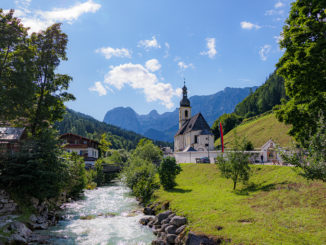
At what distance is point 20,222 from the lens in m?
15.4

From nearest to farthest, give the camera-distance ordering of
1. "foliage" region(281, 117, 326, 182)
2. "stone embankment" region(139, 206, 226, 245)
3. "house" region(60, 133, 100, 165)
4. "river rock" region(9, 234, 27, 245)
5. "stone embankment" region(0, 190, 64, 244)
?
1. "foliage" region(281, 117, 326, 182)
2. "stone embankment" region(139, 206, 226, 245)
3. "river rock" region(9, 234, 27, 245)
4. "stone embankment" region(0, 190, 64, 244)
5. "house" region(60, 133, 100, 165)

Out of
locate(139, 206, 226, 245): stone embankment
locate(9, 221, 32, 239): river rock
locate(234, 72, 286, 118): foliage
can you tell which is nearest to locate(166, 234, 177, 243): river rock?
locate(139, 206, 226, 245): stone embankment

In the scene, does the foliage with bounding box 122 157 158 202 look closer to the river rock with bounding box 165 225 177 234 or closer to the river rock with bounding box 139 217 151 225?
the river rock with bounding box 139 217 151 225

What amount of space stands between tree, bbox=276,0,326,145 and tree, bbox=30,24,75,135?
2296cm

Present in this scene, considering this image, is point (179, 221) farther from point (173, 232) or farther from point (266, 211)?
point (266, 211)

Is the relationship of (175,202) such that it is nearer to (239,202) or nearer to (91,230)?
(239,202)

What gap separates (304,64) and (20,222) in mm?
24030

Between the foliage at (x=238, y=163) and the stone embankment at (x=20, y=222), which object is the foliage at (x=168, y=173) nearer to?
the foliage at (x=238, y=163)

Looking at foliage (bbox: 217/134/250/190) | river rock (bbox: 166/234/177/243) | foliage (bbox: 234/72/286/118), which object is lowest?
river rock (bbox: 166/234/177/243)

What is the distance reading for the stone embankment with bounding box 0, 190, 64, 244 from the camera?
44.6 feet

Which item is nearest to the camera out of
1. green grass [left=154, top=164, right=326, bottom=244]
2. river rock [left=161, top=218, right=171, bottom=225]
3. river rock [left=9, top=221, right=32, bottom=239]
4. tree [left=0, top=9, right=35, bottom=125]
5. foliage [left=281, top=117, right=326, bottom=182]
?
foliage [left=281, top=117, right=326, bottom=182]

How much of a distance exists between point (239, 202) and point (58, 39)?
1002 inches

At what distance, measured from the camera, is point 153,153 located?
5259cm

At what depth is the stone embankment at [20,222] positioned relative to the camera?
13.6 metres
